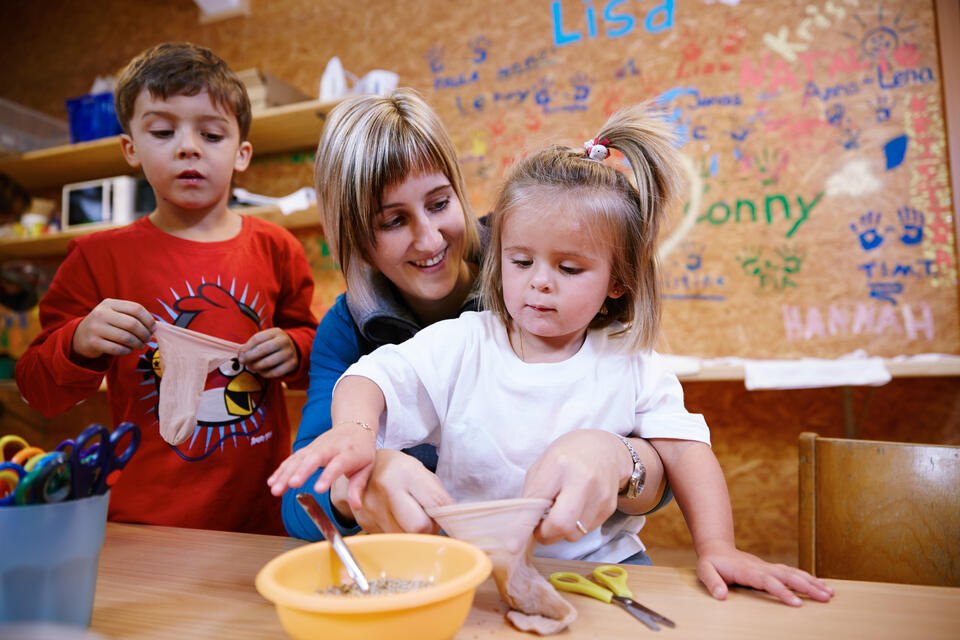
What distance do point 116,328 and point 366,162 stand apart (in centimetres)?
48

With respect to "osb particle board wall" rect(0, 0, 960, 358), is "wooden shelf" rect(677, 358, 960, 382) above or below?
below

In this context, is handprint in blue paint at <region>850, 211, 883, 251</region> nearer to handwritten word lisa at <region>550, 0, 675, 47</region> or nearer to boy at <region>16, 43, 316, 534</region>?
handwritten word lisa at <region>550, 0, 675, 47</region>

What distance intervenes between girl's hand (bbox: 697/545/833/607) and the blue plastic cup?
631mm

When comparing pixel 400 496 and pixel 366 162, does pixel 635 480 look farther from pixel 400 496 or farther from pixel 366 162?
pixel 366 162

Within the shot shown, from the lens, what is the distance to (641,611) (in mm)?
619

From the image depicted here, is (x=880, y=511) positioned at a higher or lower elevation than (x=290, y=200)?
lower

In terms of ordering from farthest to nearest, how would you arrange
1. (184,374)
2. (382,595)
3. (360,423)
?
(184,374), (360,423), (382,595)

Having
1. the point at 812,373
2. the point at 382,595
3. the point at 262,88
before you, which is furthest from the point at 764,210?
the point at 382,595

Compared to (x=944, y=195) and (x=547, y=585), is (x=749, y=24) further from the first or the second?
(x=547, y=585)

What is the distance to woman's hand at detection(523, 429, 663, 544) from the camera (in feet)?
1.91

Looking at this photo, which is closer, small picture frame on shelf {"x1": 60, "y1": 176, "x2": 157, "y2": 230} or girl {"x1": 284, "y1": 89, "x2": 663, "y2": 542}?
girl {"x1": 284, "y1": 89, "x2": 663, "y2": 542}

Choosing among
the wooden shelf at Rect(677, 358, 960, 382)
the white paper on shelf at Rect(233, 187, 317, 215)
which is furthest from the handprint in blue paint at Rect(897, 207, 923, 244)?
the white paper on shelf at Rect(233, 187, 317, 215)

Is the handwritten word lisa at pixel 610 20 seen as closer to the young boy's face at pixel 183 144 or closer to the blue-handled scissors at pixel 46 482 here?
the young boy's face at pixel 183 144

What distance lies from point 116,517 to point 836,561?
4.28 ft
